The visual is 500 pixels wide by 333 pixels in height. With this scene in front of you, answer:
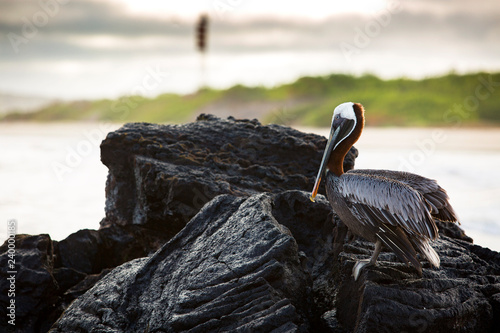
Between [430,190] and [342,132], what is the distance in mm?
842

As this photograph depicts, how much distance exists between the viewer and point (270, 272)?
400 cm

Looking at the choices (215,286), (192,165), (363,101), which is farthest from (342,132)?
(363,101)

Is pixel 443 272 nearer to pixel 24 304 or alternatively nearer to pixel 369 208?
pixel 369 208

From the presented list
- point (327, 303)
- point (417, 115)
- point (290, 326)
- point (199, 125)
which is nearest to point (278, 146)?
point (199, 125)

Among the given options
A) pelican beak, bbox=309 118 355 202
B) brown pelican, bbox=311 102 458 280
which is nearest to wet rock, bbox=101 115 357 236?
pelican beak, bbox=309 118 355 202

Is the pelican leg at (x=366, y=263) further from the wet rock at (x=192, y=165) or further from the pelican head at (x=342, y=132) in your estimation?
the wet rock at (x=192, y=165)

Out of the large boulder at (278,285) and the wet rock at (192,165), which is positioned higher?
the wet rock at (192,165)

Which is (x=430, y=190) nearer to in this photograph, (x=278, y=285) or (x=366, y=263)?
(x=366, y=263)

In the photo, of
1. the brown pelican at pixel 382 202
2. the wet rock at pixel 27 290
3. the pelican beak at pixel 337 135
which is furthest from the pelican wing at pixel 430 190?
the wet rock at pixel 27 290

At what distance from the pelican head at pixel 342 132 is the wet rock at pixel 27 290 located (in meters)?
2.86

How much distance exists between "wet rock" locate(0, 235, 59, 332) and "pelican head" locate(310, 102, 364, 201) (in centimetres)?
286

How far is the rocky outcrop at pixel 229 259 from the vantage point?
3.95m

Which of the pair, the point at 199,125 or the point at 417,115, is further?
the point at 417,115

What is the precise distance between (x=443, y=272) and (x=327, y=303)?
0.99 meters
